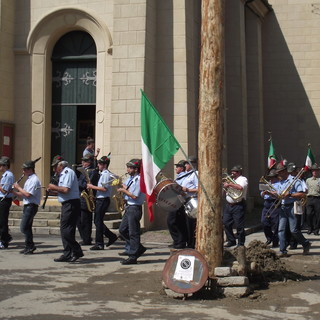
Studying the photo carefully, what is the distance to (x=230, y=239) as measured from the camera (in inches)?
492

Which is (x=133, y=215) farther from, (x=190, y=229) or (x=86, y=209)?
(x=86, y=209)

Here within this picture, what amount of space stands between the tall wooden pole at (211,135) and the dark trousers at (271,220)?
456cm

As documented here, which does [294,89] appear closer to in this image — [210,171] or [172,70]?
[172,70]

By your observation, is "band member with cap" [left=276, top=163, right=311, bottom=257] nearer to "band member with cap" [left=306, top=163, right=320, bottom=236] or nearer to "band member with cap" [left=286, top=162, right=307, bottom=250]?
"band member with cap" [left=286, top=162, right=307, bottom=250]

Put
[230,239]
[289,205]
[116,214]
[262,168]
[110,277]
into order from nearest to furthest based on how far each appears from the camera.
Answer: [110,277] < [289,205] < [230,239] < [116,214] < [262,168]

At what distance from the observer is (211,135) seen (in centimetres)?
833

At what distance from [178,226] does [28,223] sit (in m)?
2.87

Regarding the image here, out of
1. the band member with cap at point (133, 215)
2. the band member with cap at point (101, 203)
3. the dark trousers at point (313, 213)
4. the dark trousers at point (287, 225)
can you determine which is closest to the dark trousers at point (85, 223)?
the band member with cap at point (101, 203)

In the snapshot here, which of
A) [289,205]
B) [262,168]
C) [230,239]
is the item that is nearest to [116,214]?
[230,239]

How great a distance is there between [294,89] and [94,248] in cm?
1493

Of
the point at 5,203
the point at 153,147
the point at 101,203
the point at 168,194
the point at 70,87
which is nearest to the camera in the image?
the point at 153,147

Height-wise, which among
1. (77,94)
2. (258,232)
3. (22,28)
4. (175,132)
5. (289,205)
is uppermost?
(22,28)

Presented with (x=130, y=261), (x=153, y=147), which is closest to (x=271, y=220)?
(x=130, y=261)

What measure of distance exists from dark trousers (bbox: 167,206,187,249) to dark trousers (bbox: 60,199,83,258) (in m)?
2.01
